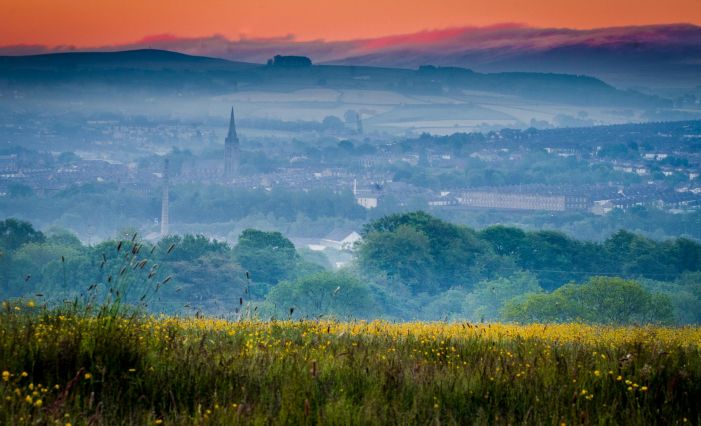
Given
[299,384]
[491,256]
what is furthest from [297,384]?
[491,256]

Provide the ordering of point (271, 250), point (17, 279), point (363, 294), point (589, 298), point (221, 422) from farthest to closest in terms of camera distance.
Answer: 1. point (271, 250)
2. point (17, 279)
3. point (363, 294)
4. point (589, 298)
5. point (221, 422)

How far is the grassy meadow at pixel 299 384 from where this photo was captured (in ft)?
22.1

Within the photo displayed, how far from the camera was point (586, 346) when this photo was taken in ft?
35.7

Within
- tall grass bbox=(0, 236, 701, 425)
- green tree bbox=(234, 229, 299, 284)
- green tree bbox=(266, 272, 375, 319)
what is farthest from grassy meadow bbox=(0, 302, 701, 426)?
green tree bbox=(234, 229, 299, 284)

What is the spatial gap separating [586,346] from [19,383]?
21.2 ft

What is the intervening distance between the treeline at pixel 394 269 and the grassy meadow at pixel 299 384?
97.1 m

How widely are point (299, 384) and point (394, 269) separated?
5028 inches

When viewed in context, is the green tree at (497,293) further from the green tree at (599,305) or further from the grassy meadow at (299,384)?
the grassy meadow at (299,384)

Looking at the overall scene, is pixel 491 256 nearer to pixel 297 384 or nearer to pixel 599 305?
pixel 599 305

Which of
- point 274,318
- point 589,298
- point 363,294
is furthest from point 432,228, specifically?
point 274,318

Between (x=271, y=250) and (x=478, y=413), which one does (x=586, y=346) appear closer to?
(x=478, y=413)

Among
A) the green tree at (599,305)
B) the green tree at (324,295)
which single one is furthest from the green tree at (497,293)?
the green tree at (599,305)

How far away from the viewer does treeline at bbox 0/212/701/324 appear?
11388 centimetres

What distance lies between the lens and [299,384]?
24.7 feet
